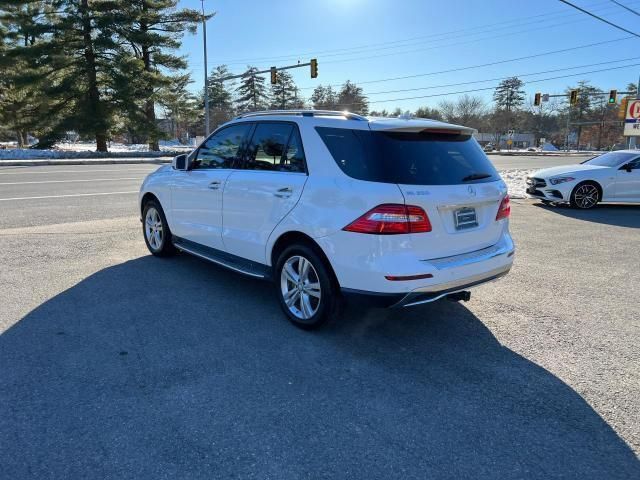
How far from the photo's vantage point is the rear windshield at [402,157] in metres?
3.55

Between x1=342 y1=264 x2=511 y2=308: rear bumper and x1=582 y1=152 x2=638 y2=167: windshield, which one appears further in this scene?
x1=582 y1=152 x2=638 y2=167: windshield

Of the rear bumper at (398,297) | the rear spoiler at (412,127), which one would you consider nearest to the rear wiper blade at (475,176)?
the rear spoiler at (412,127)

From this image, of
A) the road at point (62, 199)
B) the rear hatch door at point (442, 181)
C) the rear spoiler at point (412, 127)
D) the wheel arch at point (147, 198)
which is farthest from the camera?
the road at point (62, 199)

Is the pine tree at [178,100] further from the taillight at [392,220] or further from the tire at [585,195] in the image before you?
the taillight at [392,220]

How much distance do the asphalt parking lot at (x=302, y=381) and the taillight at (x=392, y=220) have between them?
101cm

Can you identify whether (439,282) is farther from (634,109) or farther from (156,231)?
(634,109)

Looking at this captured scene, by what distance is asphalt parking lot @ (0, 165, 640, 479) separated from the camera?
2.51m

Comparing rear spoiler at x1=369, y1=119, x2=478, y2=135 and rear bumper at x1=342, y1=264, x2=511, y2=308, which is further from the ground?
rear spoiler at x1=369, y1=119, x2=478, y2=135

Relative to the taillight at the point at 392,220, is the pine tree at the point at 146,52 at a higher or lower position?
higher

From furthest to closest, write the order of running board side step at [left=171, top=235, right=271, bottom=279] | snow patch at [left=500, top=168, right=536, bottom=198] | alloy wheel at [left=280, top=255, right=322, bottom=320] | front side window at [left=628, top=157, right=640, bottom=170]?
snow patch at [left=500, top=168, right=536, bottom=198]
front side window at [left=628, top=157, right=640, bottom=170]
running board side step at [left=171, top=235, right=271, bottom=279]
alloy wheel at [left=280, top=255, right=322, bottom=320]

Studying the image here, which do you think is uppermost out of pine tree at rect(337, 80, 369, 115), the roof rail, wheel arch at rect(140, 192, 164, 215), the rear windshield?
pine tree at rect(337, 80, 369, 115)

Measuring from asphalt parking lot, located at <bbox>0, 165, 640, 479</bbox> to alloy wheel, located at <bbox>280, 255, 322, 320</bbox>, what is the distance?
210mm

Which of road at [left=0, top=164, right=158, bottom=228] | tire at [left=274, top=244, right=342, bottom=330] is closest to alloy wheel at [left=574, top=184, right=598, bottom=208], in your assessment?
tire at [left=274, top=244, right=342, bottom=330]

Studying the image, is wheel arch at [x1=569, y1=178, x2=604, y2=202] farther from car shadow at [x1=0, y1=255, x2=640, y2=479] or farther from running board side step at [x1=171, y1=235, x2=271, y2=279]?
running board side step at [x1=171, y1=235, x2=271, y2=279]
